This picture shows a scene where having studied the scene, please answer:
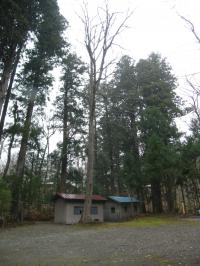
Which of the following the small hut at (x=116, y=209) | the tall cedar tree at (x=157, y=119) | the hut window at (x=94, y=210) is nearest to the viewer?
the hut window at (x=94, y=210)

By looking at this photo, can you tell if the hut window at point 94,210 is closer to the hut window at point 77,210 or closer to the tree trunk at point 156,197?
the hut window at point 77,210

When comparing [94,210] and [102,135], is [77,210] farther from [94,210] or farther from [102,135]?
[102,135]

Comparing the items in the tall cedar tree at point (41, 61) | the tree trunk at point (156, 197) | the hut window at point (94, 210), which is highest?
the tall cedar tree at point (41, 61)

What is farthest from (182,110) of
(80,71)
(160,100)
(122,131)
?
(80,71)

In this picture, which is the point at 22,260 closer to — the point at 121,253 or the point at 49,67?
the point at 121,253

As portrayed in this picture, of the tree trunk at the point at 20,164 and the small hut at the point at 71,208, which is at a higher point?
the tree trunk at the point at 20,164

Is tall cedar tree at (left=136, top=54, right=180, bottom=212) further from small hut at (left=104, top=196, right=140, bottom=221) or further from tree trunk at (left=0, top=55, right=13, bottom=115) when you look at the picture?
tree trunk at (left=0, top=55, right=13, bottom=115)

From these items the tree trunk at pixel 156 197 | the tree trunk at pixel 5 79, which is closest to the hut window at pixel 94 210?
the tree trunk at pixel 156 197

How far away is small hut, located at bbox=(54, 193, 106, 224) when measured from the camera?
64.5ft

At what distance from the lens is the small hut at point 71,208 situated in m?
19.7

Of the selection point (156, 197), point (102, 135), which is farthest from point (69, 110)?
point (156, 197)

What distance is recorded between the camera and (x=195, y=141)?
904 inches

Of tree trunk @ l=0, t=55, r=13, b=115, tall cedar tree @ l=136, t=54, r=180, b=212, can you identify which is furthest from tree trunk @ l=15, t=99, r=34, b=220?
tall cedar tree @ l=136, t=54, r=180, b=212

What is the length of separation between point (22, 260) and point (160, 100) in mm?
22657
